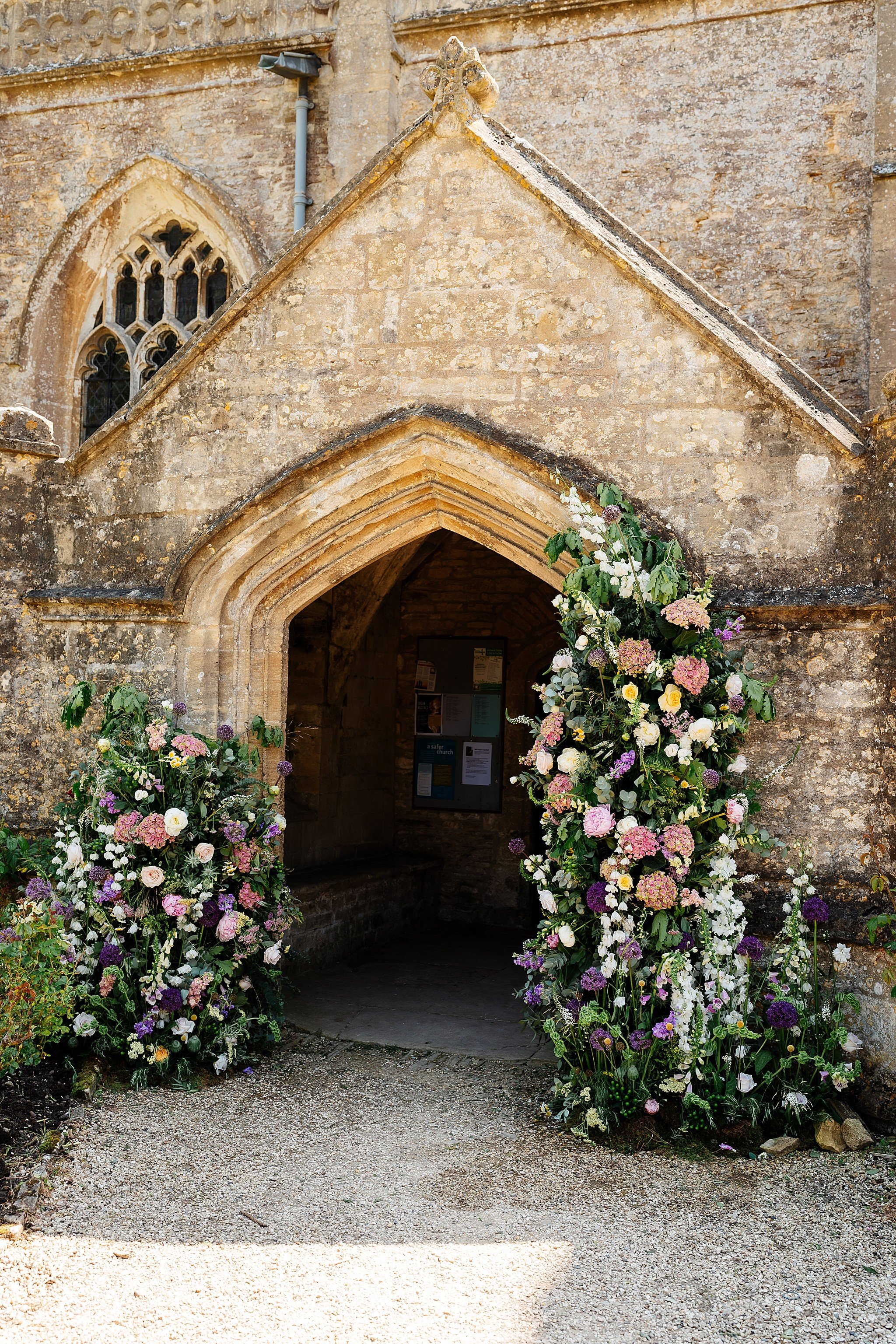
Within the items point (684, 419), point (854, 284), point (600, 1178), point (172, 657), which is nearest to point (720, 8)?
point (854, 284)

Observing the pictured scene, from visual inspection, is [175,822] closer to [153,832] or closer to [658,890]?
[153,832]

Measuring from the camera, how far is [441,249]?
4.83 meters

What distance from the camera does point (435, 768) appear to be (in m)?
9.76

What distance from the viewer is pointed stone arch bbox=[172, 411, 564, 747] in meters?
4.74

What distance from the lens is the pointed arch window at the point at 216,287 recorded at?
920cm

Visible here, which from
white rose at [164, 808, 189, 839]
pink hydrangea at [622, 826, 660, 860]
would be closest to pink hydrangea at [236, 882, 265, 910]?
white rose at [164, 808, 189, 839]

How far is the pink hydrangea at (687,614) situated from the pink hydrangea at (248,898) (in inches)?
86.2

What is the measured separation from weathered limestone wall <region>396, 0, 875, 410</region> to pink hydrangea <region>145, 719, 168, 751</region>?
207 inches

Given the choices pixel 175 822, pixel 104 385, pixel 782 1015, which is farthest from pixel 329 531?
pixel 104 385

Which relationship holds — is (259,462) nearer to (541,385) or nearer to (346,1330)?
(541,385)

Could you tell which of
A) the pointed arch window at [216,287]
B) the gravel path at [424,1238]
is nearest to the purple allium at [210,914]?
the gravel path at [424,1238]

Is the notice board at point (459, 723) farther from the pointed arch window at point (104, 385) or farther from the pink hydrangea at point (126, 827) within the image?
the pink hydrangea at point (126, 827)

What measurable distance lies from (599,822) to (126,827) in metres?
2.01

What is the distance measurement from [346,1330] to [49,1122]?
1.72m
